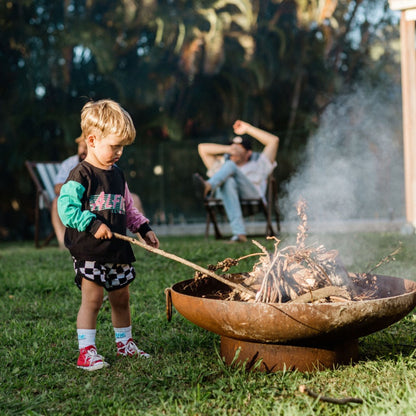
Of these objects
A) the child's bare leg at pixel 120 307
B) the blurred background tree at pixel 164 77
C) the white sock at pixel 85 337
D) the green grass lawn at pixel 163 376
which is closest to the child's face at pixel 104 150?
the child's bare leg at pixel 120 307

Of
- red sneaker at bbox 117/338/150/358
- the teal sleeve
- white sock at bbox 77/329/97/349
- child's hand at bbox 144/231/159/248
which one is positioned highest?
the teal sleeve

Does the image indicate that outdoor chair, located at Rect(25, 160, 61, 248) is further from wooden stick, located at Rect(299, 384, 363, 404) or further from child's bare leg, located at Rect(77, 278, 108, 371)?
wooden stick, located at Rect(299, 384, 363, 404)

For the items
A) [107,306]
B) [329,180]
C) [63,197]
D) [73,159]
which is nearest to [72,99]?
[73,159]

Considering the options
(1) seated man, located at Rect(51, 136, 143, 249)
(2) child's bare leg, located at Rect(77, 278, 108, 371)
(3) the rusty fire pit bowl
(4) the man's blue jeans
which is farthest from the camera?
(4) the man's blue jeans

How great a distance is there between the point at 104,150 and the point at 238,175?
4192 millimetres

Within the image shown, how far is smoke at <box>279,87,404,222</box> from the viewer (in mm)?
9625

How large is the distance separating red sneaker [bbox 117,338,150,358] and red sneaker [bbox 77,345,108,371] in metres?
0.15

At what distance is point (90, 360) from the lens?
7.14 ft

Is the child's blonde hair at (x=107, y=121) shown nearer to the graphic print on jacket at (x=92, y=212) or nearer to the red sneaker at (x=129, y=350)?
the graphic print on jacket at (x=92, y=212)

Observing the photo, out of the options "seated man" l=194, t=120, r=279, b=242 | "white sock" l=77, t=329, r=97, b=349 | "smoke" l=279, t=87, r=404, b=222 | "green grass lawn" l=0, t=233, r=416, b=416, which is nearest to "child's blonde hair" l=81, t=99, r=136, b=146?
"white sock" l=77, t=329, r=97, b=349

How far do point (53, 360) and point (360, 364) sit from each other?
138 centimetres

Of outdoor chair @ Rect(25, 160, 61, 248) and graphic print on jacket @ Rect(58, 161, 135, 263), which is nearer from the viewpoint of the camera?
graphic print on jacket @ Rect(58, 161, 135, 263)

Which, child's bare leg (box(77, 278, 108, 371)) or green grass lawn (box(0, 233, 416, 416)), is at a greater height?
child's bare leg (box(77, 278, 108, 371))

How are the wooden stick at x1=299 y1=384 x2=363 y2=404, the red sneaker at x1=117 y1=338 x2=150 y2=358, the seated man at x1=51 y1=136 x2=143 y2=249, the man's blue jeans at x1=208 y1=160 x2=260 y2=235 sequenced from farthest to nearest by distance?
the man's blue jeans at x1=208 y1=160 x2=260 y2=235
the seated man at x1=51 y1=136 x2=143 y2=249
the red sneaker at x1=117 y1=338 x2=150 y2=358
the wooden stick at x1=299 y1=384 x2=363 y2=404
